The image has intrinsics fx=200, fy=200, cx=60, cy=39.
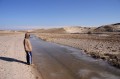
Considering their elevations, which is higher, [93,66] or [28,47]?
[28,47]

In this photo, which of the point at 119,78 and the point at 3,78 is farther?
the point at 119,78

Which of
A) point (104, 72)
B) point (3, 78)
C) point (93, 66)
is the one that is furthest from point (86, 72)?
point (3, 78)

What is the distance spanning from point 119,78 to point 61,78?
295 cm

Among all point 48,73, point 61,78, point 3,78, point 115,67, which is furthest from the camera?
point 115,67

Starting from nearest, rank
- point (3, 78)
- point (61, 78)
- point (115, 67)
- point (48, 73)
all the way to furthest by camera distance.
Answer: point (3, 78)
point (61, 78)
point (48, 73)
point (115, 67)

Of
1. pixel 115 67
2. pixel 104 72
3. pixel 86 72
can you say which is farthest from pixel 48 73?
pixel 115 67

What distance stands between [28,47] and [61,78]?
3930 mm

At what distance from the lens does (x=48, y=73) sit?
11211 millimetres

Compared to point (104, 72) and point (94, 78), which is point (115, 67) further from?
point (94, 78)

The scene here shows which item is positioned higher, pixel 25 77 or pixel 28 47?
pixel 28 47

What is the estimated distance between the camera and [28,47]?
1302 cm

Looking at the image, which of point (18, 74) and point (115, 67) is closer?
point (18, 74)

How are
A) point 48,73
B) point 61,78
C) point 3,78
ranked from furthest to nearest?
point 48,73, point 61,78, point 3,78

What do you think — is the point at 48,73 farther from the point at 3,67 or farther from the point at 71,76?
the point at 3,67
